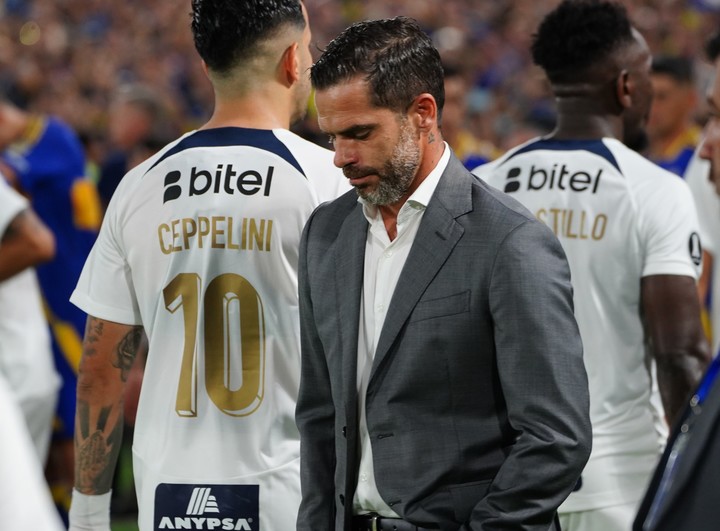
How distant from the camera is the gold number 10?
368cm

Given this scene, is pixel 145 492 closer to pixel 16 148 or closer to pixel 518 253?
pixel 518 253

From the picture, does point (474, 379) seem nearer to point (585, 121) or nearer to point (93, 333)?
point (93, 333)

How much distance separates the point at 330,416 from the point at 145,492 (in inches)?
32.4

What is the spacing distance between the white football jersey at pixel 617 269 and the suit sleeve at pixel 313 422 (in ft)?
4.16

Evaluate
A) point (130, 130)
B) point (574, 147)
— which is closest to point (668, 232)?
point (574, 147)

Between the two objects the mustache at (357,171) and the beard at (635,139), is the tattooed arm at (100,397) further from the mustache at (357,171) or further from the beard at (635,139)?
the beard at (635,139)

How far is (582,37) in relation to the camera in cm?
456

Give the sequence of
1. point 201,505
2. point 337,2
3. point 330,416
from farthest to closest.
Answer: point 337,2 → point 201,505 → point 330,416

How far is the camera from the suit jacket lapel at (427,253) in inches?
117

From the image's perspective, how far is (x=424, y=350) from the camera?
2.93 meters

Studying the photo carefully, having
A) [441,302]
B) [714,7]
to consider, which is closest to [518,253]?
[441,302]

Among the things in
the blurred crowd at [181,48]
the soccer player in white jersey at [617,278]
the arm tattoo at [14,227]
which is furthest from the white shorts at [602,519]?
the blurred crowd at [181,48]

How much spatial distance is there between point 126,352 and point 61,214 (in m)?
3.51

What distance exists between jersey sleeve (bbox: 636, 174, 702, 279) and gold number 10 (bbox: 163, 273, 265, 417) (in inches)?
54.7
